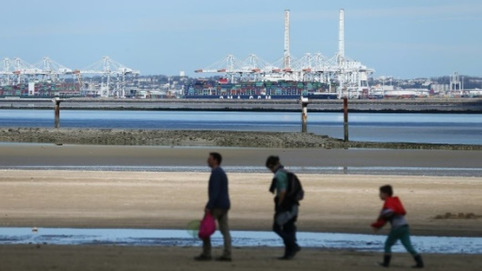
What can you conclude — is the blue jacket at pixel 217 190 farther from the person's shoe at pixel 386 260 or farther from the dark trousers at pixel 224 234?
the person's shoe at pixel 386 260

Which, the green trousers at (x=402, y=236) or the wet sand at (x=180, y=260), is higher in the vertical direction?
the green trousers at (x=402, y=236)

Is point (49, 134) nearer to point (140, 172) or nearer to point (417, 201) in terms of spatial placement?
point (140, 172)

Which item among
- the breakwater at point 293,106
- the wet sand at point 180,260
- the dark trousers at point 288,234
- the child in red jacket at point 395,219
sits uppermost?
the child in red jacket at point 395,219

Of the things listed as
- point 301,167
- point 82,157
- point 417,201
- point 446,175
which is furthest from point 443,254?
point 82,157

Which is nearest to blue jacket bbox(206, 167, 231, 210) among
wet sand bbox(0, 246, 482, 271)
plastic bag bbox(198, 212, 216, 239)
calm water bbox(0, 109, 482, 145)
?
plastic bag bbox(198, 212, 216, 239)

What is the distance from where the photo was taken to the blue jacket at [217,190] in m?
14.5

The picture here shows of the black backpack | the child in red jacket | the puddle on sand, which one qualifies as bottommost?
the puddle on sand

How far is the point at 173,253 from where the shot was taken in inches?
607

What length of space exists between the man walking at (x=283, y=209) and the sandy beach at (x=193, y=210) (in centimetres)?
21

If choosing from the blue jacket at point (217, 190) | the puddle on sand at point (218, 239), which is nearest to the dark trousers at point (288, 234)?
the blue jacket at point (217, 190)

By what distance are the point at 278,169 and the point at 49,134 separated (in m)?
38.8

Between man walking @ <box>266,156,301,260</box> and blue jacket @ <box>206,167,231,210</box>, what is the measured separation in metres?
0.60

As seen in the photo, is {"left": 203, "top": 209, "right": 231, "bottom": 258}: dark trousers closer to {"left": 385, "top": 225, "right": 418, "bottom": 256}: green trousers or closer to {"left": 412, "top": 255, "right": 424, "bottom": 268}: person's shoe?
{"left": 385, "top": 225, "right": 418, "bottom": 256}: green trousers

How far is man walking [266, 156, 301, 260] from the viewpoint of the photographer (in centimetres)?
1448
